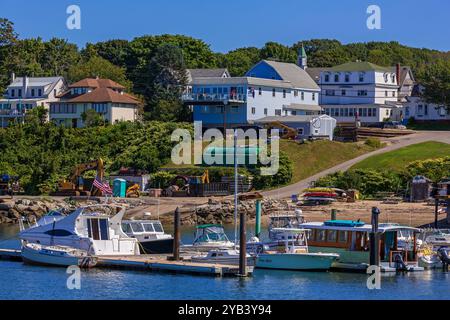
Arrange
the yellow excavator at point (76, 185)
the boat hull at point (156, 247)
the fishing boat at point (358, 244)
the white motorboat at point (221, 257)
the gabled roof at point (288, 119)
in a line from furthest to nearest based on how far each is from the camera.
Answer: the gabled roof at point (288, 119) < the yellow excavator at point (76, 185) < the boat hull at point (156, 247) < the fishing boat at point (358, 244) < the white motorboat at point (221, 257)

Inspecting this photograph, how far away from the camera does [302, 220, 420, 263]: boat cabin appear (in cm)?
6012

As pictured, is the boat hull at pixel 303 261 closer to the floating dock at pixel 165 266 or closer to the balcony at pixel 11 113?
the floating dock at pixel 165 266

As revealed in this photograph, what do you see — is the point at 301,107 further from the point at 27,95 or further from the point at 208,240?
the point at 208,240

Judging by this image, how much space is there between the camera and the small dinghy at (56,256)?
198ft

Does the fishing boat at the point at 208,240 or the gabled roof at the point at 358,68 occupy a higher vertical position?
the gabled roof at the point at 358,68

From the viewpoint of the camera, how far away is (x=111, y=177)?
106 meters

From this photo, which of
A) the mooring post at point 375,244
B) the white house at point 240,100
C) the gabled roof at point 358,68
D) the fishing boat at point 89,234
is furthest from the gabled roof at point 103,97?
the mooring post at point 375,244

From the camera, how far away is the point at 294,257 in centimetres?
5919

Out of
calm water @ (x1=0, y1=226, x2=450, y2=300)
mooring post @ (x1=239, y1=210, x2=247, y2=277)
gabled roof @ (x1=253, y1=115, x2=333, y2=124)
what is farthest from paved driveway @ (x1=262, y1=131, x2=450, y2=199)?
mooring post @ (x1=239, y1=210, x2=247, y2=277)

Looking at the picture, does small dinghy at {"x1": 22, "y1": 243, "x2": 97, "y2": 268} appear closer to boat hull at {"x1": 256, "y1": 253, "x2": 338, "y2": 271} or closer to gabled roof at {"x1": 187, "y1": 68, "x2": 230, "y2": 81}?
boat hull at {"x1": 256, "y1": 253, "x2": 338, "y2": 271}

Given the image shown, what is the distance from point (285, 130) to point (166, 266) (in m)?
60.6

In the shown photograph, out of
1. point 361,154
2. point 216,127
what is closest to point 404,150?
point 361,154

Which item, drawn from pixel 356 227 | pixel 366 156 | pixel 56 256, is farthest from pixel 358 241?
pixel 366 156

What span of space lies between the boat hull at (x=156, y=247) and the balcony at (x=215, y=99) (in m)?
55.8
